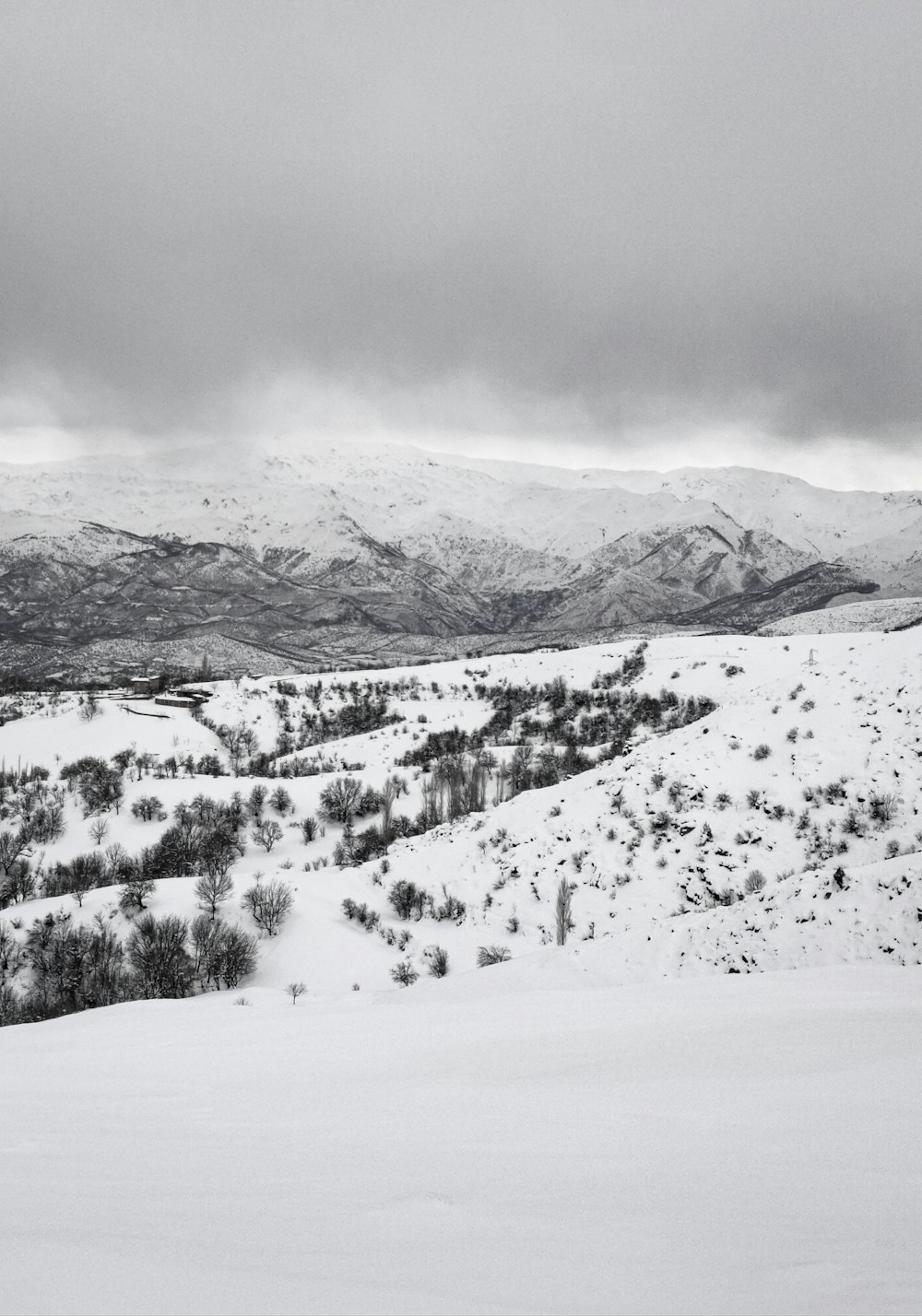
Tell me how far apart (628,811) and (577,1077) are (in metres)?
19.3

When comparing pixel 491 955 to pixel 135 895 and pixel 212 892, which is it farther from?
pixel 135 895

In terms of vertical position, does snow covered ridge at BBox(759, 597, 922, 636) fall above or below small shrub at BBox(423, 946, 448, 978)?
above

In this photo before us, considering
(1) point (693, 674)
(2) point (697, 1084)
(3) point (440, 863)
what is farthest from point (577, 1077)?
(1) point (693, 674)

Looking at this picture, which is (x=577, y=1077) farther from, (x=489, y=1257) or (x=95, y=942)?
(x=95, y=942)

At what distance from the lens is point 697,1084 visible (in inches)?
155

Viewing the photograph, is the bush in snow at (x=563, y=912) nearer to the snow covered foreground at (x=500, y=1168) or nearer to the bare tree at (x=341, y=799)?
the snow covered foreground at (x=500, y=1168)

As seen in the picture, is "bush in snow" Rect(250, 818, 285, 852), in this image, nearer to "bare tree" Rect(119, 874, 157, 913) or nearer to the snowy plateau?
the snowy plateau

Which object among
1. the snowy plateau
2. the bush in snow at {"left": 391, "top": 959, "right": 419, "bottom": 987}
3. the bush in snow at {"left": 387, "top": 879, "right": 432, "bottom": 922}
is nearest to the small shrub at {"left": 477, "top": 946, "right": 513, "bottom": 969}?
the snowy plateau

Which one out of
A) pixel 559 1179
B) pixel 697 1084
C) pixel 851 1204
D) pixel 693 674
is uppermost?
pixel 693 674

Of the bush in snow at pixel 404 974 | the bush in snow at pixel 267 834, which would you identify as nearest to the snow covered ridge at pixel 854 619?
the bush in snow at pixel 267 834

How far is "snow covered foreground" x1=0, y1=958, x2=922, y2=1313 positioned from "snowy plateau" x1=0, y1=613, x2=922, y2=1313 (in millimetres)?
19

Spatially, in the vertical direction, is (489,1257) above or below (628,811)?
above

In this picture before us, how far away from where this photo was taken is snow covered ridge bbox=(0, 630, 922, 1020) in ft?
33.0

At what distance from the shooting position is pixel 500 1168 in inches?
114
